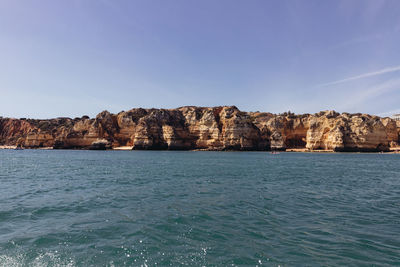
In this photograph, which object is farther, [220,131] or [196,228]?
[220,131]

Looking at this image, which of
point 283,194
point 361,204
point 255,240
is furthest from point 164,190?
point 361,204

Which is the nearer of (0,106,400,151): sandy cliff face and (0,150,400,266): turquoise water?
(0,150,400,266): turquoise water

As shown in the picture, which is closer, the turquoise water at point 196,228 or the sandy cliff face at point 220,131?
the turquoise water at point 196,228

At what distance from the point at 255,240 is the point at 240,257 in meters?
1.38

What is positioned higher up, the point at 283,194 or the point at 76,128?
the point at 76,128

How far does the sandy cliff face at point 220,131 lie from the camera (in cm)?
8350

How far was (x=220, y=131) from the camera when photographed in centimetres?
9612

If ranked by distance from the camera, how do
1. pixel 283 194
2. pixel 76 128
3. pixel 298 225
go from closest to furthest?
pixel 298 225
pixel 283 194
pixel 76 128

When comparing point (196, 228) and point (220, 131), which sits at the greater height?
Answer: point (220, 131)

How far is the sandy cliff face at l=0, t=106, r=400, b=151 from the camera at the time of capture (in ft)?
274

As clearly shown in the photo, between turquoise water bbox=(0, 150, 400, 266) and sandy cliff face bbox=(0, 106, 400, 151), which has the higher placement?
sandy cliff face bbox=(0, 106, 400, 151)

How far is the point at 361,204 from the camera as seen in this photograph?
12516 millimetres

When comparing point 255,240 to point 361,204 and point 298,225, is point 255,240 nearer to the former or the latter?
point 298,225

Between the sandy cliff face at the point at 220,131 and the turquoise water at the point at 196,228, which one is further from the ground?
the sandy cliff face at the point at 220,131
